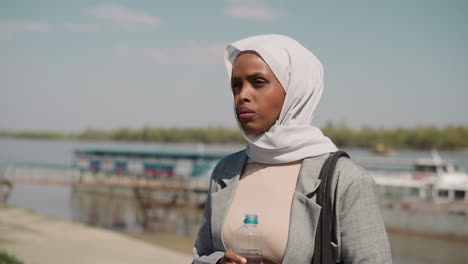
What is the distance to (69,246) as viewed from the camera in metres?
12.8

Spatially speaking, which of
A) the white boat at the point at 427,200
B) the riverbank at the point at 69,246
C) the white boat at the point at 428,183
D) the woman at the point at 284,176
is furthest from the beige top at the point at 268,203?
the white boat at the point at 428,183

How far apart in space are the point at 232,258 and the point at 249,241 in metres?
0.09

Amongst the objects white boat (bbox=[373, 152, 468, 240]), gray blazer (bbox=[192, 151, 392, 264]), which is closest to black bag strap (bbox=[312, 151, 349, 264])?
gray blazer (bbox=[192, 151, 392, 264])

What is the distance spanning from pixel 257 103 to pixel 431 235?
27.9 meters

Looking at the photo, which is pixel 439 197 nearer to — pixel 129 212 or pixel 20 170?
pixel 129 212

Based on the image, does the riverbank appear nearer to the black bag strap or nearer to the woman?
the woman

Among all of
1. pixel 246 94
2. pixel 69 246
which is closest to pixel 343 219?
pixel 246 94

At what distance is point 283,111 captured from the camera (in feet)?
5.98

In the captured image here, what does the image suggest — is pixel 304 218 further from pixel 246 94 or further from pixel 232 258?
pixel 246 94

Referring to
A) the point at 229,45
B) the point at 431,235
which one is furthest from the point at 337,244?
the point at 431,235

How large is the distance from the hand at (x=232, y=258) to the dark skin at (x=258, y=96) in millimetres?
404

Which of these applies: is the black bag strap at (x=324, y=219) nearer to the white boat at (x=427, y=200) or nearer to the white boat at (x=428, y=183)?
the white boat at (x=427, y=200)

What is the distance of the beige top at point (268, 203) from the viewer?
1741mm

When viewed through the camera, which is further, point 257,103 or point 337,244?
point 257,103
